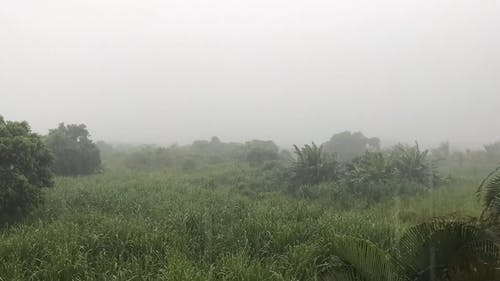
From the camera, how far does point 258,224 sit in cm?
888

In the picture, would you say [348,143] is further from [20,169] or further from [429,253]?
[429,253]

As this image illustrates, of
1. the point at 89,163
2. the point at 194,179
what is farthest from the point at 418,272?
the point at 89,163

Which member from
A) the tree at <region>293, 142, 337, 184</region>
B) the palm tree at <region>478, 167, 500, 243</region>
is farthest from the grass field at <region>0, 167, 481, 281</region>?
the tree at <region>293, 142, 337, 184</region>

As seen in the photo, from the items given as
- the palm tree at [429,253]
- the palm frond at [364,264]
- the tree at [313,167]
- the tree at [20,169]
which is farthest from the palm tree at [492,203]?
the tree at [313,167]

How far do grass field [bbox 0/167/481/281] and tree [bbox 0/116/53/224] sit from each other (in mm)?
570

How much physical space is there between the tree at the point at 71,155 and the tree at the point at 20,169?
1047cm

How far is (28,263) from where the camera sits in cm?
721

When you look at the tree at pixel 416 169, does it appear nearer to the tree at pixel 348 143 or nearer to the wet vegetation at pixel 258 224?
the wet vegetation at pixel 258 224

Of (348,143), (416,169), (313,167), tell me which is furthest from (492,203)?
(348,143)

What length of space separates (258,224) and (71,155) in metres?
18.1

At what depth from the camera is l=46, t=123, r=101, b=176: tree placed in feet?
76.6

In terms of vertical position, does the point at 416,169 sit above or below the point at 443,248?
above

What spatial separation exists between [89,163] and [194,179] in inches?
339

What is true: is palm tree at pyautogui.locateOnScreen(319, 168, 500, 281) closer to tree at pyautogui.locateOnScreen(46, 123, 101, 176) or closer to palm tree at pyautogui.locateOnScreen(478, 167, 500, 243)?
palm tree at pyautogui.locateOnScreen(478, 167, 500, 243)
